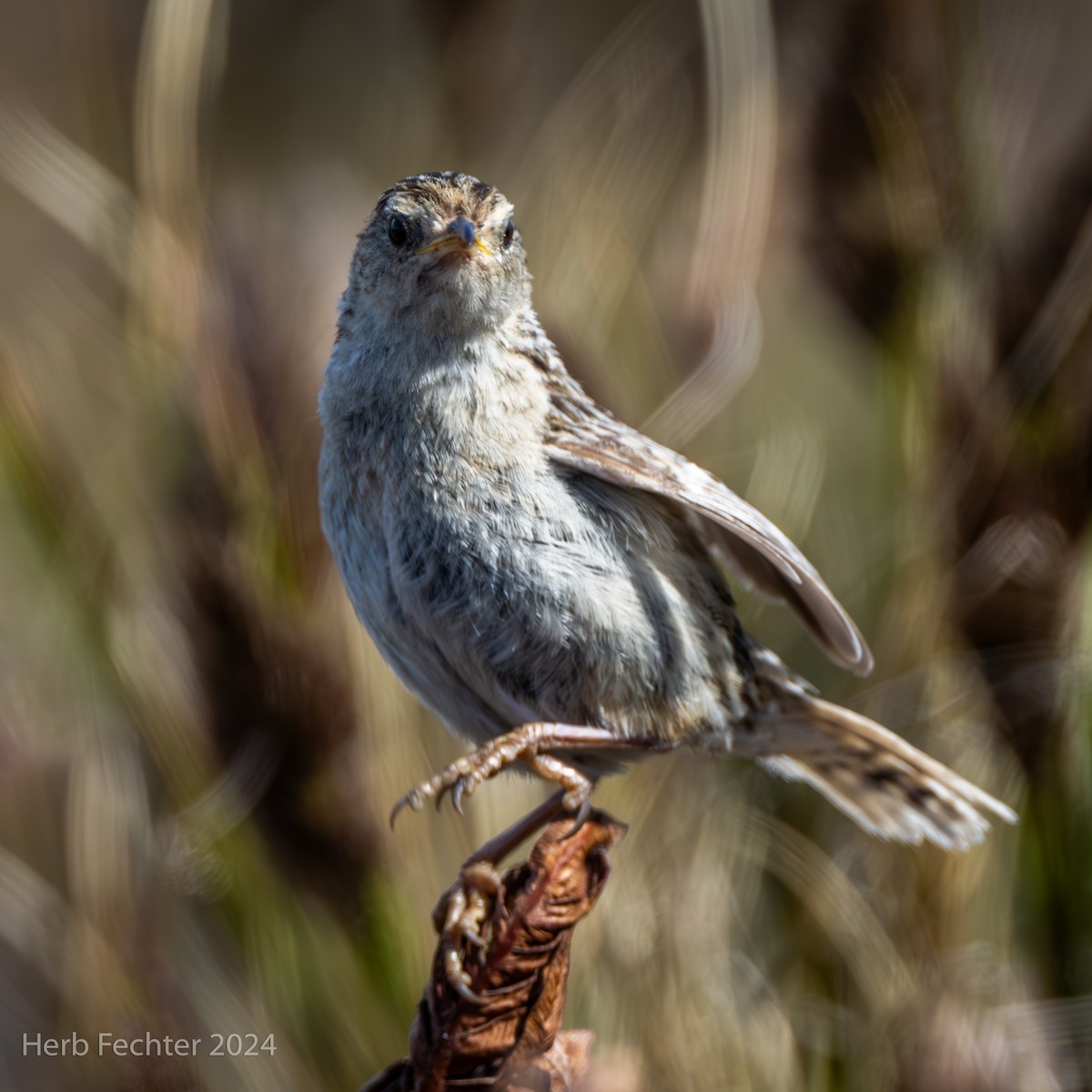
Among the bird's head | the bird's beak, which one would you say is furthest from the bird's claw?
the bird's beak

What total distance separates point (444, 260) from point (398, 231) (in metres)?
0.16

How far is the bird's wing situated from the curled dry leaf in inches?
27.9

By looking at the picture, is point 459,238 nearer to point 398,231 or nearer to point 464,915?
point 398,231

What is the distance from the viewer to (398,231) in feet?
9.31

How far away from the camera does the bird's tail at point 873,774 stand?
306 centimetres

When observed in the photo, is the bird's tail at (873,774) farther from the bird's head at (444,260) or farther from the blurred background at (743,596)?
the bird's head at (444,260)

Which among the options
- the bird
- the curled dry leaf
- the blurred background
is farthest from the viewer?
the blurred background

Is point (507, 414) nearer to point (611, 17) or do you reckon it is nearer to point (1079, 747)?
point (1079, 747)

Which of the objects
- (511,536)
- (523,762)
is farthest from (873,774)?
(511,536)

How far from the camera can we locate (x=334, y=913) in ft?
9.25

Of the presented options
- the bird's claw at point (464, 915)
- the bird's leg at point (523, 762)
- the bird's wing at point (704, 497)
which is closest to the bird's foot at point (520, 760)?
the bird's leg at point (523, 762)

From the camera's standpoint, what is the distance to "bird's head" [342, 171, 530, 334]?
2730 mm

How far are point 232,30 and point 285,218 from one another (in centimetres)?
316

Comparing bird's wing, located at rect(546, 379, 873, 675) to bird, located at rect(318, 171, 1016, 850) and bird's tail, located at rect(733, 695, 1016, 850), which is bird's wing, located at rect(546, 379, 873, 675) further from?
bird's tail, located at rect(733, 695, 1016, 850)
